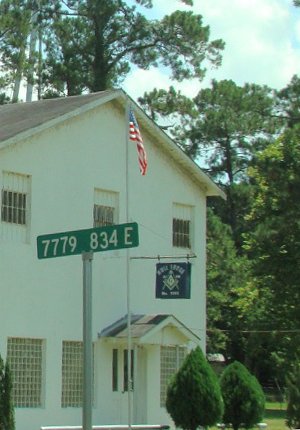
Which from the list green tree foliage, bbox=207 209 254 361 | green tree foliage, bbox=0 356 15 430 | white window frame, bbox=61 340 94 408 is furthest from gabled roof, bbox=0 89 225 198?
green tree foliage, bbox=207 209 254 361

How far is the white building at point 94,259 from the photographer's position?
85.9 ft

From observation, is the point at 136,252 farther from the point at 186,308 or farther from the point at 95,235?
the point at 95,235

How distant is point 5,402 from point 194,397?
7.18 metres

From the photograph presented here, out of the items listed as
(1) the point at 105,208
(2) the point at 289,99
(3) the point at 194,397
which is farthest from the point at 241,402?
(2) the point at 289,99

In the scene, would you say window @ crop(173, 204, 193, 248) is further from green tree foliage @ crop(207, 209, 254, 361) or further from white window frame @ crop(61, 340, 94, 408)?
green tree foliage @ crop(207, 209, 254, 361)

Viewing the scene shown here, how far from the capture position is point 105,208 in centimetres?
2886

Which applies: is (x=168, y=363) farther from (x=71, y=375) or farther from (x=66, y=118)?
(x=66, y=118)

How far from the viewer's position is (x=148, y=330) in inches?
1095

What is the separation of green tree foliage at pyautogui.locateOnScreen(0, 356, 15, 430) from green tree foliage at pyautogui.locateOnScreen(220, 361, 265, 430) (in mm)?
9222

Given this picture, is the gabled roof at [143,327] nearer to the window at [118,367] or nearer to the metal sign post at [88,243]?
the window at [118,367]

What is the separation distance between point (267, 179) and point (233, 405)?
1852 cm

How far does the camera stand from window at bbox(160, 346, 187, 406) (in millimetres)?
29766

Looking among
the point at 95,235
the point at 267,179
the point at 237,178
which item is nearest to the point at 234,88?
the point at 237,178

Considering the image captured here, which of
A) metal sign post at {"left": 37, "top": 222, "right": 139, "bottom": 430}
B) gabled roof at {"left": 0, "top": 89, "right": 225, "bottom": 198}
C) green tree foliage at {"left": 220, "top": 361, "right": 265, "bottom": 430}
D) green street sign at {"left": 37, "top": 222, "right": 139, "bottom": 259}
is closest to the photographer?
metal sign post at {"left": 37, "top": 222, "right": 139, "bottom": 430}
